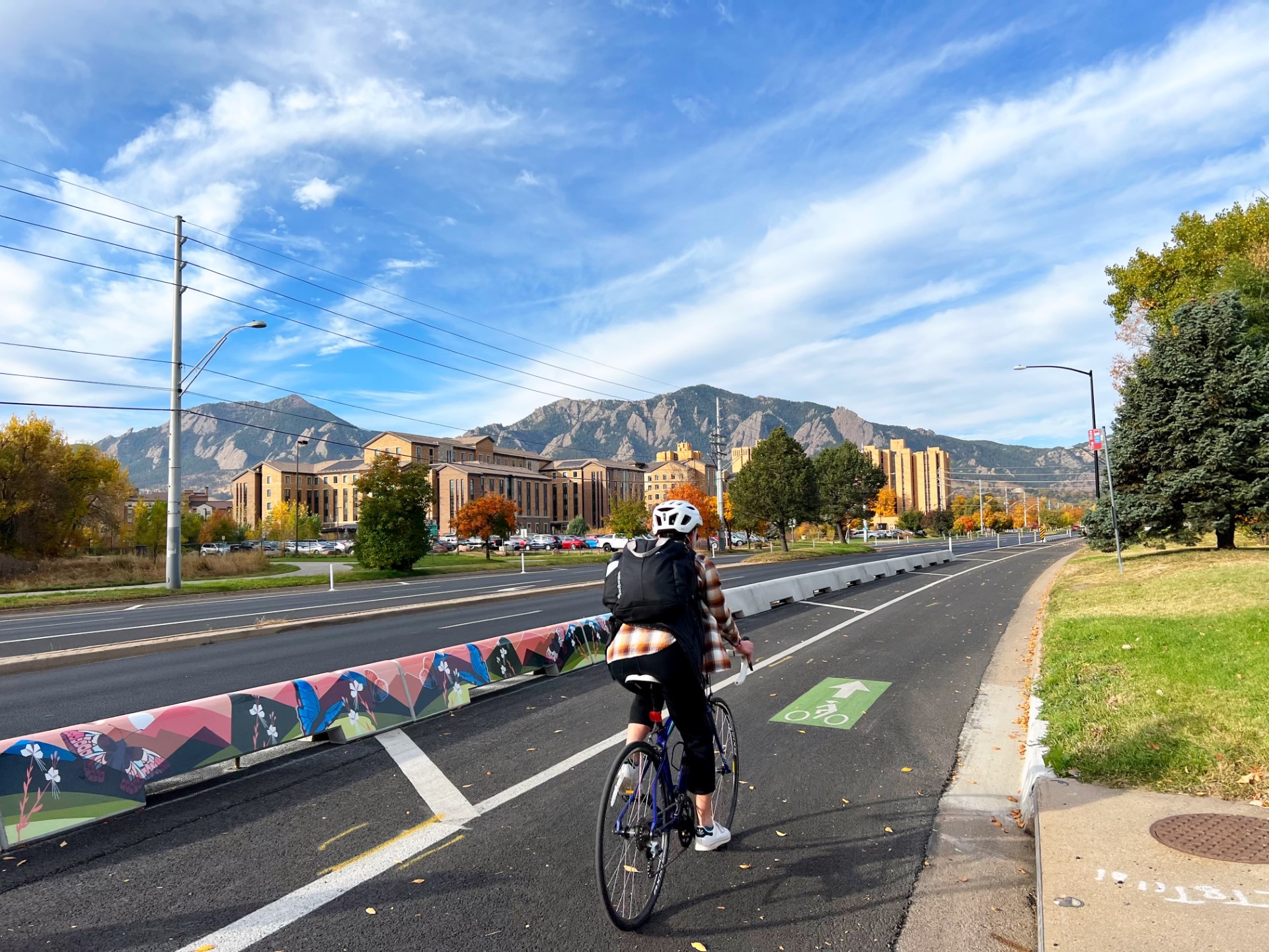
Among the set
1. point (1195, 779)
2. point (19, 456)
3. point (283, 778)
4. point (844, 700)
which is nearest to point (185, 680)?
point (283, 778)

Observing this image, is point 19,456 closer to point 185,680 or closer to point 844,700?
point 185,680

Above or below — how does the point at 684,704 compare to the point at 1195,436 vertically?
below

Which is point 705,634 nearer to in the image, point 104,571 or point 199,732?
point 199,732

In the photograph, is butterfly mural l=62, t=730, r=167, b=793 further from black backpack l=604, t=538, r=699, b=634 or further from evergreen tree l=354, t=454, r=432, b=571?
evergreen tree l=354, t=454, r=432, b=571

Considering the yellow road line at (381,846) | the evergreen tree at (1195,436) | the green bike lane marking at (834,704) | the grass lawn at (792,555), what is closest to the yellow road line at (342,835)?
the yellow road line at (381,846)

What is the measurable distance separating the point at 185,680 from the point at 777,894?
8740mm

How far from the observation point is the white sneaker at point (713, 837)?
13.8 feet

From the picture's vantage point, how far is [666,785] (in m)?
3.87

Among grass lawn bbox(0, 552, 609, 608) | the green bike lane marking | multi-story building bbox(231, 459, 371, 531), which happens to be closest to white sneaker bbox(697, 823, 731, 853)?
the green bike lane marking

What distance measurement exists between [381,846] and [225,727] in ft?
7.00

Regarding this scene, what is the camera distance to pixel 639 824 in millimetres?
3646

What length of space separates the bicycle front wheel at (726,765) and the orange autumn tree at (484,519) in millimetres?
53873

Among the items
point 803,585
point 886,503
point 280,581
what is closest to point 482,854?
point 803,585

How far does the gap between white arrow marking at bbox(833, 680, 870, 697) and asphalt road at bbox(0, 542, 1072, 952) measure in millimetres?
922
